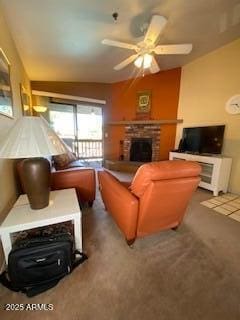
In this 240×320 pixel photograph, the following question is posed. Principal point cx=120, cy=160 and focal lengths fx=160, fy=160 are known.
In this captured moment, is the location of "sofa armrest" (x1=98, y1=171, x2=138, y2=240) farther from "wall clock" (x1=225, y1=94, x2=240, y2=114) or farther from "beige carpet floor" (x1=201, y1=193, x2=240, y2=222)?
"wall clock" (x1=225, y1=94, x2=240, y2=114)

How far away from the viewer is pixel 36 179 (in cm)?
127

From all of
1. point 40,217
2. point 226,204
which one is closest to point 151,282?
point 40,217

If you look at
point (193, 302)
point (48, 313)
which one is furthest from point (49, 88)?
point (193, 302)

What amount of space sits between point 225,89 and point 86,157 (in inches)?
191

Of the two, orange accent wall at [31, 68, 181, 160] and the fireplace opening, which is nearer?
orange accent wall at [31, 68, 181, 160]

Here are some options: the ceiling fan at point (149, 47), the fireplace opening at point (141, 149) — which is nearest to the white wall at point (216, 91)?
the fireplace opening at point (141, 149)

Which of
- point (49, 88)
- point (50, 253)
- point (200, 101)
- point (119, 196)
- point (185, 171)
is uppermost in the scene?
point (49, 88)

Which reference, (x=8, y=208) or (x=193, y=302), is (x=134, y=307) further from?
(x=8, y=208)

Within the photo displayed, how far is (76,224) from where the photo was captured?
1349mm

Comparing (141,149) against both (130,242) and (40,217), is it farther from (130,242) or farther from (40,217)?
(40,217)

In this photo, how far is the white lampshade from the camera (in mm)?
1116

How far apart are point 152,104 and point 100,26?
8.44 ft

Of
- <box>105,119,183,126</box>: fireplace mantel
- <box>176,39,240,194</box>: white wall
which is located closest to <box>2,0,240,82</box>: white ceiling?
<box>176,39,240,194</box>: white wall

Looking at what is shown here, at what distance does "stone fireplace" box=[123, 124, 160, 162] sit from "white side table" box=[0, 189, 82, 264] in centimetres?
352
